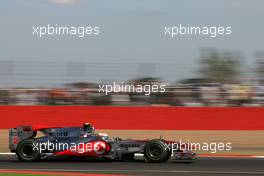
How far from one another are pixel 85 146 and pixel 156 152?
1384mm

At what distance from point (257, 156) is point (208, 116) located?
5.97 m

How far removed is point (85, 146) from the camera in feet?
41.7

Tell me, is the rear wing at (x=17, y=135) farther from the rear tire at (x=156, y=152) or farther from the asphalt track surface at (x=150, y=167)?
the rear tire at (x=156, y=152)

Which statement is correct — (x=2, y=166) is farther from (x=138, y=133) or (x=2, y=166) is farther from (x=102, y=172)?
(x=138, y=133)

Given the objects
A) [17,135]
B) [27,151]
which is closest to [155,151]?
[27,151]

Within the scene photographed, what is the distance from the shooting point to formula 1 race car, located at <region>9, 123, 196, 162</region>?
12555 millimetres

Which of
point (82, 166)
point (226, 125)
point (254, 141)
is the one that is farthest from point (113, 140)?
point (226, 125)

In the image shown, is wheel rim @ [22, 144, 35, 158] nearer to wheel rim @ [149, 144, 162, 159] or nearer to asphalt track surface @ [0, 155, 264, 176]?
asphalt track surface @ [0, 155, 264, 176]

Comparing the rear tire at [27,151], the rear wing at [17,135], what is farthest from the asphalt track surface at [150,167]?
the rear wing at [17,135]

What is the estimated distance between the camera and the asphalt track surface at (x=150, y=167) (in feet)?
36.7

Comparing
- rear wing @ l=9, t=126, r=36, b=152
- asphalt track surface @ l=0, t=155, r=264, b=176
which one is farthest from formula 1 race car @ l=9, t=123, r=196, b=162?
asphalt track surface @ l=0, t=155, r=264, b=176

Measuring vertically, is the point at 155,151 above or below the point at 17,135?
below

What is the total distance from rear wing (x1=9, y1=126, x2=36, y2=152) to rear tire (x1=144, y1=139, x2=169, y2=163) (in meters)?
2.39

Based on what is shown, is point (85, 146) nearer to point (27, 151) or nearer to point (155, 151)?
point (27, 151)
